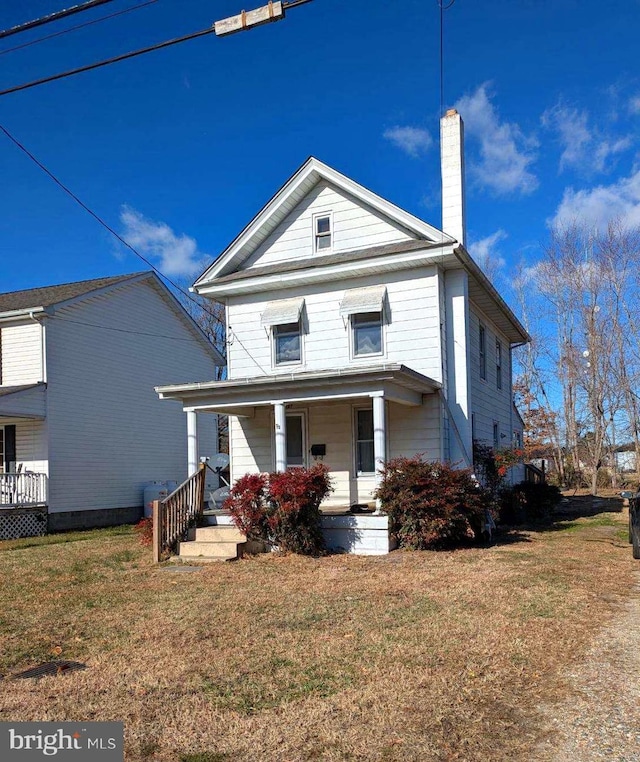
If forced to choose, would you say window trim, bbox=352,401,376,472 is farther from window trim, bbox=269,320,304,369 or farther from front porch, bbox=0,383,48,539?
front porch, bbox=0,383,48,539

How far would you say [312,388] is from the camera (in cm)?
1339

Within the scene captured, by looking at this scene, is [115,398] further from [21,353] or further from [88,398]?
[21,353]

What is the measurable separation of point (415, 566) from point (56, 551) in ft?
26.7

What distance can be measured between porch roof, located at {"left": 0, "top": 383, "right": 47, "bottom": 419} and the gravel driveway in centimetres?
1576

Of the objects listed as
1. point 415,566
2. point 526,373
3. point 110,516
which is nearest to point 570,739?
point 415,566

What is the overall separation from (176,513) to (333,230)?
7284mm

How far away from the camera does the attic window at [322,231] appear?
1574 cm

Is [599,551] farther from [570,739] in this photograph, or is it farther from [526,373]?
[526,373]

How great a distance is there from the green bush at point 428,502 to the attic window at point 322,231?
5845mm

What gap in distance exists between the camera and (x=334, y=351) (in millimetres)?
15266

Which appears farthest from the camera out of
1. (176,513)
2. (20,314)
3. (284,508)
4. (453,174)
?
(20,314)

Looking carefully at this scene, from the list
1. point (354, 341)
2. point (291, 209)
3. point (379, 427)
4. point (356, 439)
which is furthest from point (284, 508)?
point (291, 209)

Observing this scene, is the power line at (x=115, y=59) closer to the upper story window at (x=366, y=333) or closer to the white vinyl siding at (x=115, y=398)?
the upper story window at (x=366, y=333)

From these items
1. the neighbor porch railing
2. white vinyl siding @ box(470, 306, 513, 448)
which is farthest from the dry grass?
the neighbor porch railing
